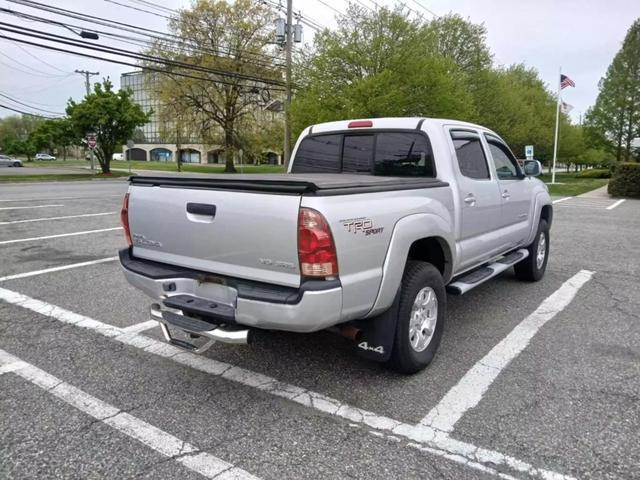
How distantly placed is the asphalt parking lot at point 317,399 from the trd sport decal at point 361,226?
44.6 inches

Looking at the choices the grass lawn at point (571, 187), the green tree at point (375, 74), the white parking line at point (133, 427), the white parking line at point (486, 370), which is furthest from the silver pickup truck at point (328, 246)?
the grass lawn at point (571, 187)

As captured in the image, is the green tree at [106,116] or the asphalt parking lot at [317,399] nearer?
the asphalt parking lot at [317,399]

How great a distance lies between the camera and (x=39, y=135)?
67000 millimetres

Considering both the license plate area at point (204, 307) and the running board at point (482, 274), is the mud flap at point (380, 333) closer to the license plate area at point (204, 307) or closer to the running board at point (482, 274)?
the license plate area at point (204, 307)

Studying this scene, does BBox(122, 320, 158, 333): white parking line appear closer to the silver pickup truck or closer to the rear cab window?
the silver pickup truck

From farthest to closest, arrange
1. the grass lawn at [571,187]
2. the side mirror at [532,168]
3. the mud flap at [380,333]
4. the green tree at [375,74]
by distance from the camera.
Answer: the grass lawn at [571,187] → the green tree at [375,74] → the side mirror at [532,168] → the mud flap at [380,333]

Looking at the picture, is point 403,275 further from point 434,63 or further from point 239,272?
point 434,63

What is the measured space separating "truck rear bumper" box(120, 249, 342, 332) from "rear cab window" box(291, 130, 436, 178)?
186cm

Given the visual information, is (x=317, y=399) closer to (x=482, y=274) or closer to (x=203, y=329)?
(x=203, y=329)

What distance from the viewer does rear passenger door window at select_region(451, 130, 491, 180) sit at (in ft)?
14.0

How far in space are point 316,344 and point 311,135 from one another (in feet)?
7.14

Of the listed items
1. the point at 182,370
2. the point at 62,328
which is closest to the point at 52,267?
the point at 62,328

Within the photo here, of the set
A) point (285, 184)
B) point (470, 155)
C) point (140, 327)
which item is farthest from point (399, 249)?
point (140, 327)

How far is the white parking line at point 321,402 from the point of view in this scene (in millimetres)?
2512
